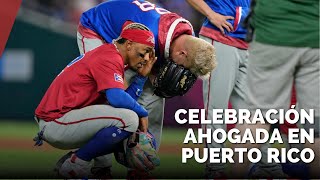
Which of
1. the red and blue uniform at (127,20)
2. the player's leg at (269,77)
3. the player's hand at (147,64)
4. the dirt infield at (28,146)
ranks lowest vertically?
the dirt infield at (28,146)

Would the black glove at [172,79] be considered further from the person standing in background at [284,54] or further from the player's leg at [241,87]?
the person standing in background at [284,54]

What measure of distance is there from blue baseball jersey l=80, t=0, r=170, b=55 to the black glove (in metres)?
0.19

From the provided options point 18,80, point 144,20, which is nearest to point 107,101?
point 144,20

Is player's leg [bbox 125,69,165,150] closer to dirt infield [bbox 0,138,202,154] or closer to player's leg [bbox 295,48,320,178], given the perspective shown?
player's leg [bbox 295,48,320,178]

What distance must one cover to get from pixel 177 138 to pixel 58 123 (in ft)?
18.9

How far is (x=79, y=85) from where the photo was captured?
573 cm

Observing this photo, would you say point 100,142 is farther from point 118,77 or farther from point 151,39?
point 151,39

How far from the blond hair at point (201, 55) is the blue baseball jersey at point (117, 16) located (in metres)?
0.27

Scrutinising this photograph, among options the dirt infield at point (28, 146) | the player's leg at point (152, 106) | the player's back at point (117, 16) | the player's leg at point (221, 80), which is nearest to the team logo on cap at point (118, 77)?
the player's back at point (117, 16)

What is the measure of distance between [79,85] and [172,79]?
2.37 ft

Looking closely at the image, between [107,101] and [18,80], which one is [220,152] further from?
[18,80]

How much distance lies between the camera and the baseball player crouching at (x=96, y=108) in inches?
221

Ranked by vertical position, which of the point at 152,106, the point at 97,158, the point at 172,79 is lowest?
the point at 97,158

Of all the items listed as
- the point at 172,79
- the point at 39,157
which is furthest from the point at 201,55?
the point at 39,157
